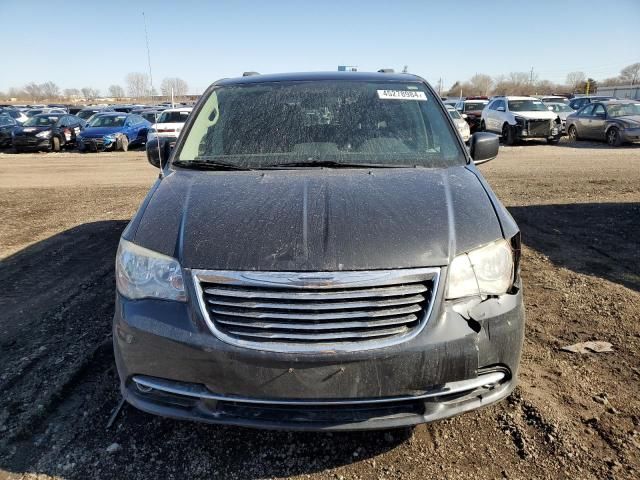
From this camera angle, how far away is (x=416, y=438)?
2.69 meters

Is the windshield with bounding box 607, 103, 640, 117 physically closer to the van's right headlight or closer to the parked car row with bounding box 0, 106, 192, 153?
the parked car row with bounding box 0, 106, 192, 153

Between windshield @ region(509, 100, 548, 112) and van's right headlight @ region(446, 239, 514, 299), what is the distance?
1976 cm

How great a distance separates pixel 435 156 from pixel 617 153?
15306mm

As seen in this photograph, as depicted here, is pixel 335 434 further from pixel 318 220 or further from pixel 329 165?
pixel 329 165

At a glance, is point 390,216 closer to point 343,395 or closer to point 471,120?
point 343,395

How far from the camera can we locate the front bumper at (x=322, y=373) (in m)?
2.17

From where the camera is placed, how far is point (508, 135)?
20281mm

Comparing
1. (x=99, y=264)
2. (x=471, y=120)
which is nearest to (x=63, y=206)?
(x=99, y=264)

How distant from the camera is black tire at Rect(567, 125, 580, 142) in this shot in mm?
20203

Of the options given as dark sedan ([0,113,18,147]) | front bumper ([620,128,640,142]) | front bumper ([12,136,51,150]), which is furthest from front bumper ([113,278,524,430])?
dark sedan ([0,113,18,147])

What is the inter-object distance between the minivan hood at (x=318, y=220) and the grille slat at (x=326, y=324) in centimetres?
23

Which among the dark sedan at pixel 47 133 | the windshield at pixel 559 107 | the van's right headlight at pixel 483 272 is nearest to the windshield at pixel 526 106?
the windshield at pixel 559 107

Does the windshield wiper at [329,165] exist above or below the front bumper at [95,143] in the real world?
above

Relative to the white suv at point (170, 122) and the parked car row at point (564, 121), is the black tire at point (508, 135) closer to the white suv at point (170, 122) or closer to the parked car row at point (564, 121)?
the parked car row at point (564, 121)
